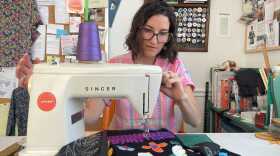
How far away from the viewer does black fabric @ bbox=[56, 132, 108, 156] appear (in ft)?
2.49

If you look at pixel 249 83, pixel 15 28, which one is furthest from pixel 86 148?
pixel 15 28

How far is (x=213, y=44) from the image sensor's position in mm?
2631

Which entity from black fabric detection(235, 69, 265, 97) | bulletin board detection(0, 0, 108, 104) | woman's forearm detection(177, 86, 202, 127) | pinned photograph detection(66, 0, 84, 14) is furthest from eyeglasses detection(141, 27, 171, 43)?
pinned photograph detection(66, 0, 84, 14)

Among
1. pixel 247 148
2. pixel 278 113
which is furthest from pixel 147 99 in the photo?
pixel 278 113

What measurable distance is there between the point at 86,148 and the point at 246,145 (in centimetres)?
57

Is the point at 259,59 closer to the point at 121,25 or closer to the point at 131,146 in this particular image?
the point at 121,25

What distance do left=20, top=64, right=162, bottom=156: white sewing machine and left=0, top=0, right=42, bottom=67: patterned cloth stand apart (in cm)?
160

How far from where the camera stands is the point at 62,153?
2.48 ft

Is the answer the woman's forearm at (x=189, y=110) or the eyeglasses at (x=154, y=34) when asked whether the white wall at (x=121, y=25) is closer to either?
the eyeglasses at (x=154, y=34)

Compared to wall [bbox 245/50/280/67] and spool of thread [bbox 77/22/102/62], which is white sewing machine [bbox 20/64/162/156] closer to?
spool of thread [bbox 77/22/102/62]

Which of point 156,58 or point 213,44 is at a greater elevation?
point 213,44

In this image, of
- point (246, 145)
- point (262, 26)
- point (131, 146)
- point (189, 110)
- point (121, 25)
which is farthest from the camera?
point (121, 25)

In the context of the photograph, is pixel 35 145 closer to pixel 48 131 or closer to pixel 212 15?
pixel 48 131

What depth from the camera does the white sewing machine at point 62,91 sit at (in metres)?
0.80
